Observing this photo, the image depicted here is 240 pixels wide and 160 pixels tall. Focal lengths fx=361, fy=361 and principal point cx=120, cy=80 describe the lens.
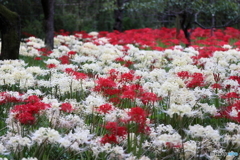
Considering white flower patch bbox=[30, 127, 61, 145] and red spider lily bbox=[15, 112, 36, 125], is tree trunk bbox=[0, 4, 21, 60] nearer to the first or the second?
red spider lily bbox=[15, 112, 36, 125]

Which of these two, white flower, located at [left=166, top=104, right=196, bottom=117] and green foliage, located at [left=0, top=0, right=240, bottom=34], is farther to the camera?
green foliage, located at [left=0, top=0, right=240, bottom=34]

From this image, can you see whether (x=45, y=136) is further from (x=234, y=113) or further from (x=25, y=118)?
(x=234, y=113)

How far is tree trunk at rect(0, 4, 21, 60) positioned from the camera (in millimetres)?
8016

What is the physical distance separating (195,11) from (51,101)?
9.26 m

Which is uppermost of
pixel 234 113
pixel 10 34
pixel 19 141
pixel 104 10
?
pixel 104 10

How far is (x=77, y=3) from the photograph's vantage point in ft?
66.0

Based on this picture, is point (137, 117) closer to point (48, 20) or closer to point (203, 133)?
point (203, 133)

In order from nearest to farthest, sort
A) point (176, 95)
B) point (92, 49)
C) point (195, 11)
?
point (176, 95), point (92, 49), point (195, 11)

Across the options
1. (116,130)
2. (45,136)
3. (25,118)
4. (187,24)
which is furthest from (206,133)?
(187,24)

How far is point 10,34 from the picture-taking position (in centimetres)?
805

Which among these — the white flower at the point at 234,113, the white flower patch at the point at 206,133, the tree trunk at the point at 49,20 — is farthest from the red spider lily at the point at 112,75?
the tree trunk at the point at 49,20

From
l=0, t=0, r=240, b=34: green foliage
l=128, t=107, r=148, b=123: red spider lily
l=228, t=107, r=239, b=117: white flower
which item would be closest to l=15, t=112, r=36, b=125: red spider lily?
l=128, t=107, r=148, b=123: red spider lily

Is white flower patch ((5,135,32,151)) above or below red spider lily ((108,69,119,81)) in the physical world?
below

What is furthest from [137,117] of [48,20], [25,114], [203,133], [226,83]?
[48,20]
